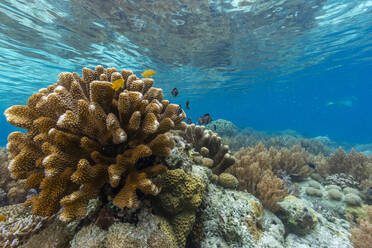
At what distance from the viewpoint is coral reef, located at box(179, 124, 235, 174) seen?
12.8 feet

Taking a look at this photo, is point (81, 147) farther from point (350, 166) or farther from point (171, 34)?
point (171, 34)

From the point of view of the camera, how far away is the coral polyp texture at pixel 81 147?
1.51 metres

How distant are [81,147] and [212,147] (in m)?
3.03

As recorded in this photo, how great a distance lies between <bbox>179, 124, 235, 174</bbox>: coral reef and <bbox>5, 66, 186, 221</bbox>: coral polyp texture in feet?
7.44

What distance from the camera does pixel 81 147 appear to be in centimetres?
171

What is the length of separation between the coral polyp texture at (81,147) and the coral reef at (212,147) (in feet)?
7.44

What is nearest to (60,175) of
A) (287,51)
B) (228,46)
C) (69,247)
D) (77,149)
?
(77,149)

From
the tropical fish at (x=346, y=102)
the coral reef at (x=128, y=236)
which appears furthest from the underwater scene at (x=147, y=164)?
the tropical fish at (x=346, y=102)

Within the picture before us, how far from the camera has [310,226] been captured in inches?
154

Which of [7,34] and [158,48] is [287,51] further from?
[7,34]

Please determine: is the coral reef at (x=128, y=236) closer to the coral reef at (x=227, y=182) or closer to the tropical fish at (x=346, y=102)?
the coral reef at (x=227, y=182)

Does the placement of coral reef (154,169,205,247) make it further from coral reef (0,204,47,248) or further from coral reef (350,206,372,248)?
coral reef (350,206,372,248)

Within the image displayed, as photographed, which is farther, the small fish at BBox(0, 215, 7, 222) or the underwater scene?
the small fish at BBox(0, 215, 7, 222)

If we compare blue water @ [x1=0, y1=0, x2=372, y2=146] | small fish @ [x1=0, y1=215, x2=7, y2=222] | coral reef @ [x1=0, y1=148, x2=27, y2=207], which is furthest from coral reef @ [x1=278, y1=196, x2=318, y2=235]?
blue water @ [x1=0, y1=0, x2=372, y2=146]
